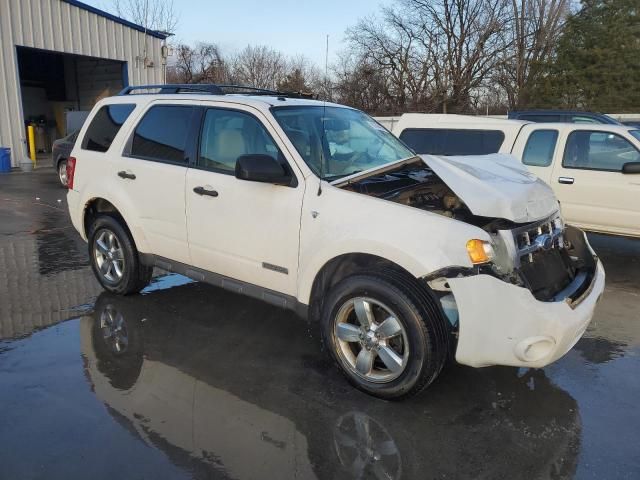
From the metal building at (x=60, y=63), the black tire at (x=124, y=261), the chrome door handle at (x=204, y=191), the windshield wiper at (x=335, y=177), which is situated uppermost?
the metal building at (x=60, y=63)

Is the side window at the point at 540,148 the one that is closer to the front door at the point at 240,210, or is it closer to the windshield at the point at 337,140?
the windshield at the point at 337,140

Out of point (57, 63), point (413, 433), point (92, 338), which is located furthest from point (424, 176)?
point (57, 63)

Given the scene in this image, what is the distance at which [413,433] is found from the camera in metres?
3.19

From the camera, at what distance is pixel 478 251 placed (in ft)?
10.3

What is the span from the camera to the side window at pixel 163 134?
4711mm

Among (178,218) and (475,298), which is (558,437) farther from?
(178,218)

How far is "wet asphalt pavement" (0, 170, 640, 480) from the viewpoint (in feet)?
9.55

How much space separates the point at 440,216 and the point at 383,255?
419mm

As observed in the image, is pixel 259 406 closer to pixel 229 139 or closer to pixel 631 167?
pixel 229 139

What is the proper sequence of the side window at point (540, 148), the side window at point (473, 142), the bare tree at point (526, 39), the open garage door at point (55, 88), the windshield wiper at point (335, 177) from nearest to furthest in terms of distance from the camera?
the windshield wiper at point (335, 177)
the side window at point (540, 148)
the side window at point (473, 142)
the open garage door at point (55, 88)
the bare tree at point (526, 39)

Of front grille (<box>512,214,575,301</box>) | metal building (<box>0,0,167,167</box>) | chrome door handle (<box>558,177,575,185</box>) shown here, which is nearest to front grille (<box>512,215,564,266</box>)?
front grille (<box>512,214,575,301</box>)

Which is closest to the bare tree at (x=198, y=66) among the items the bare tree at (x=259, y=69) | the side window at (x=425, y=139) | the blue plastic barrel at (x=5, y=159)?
the bare tree at (x=259, y=69)

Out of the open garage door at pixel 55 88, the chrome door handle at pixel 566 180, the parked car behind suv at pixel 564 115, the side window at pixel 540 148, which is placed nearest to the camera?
the chrome door handle at pixel 566 180

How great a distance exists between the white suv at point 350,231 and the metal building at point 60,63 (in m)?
13.8
